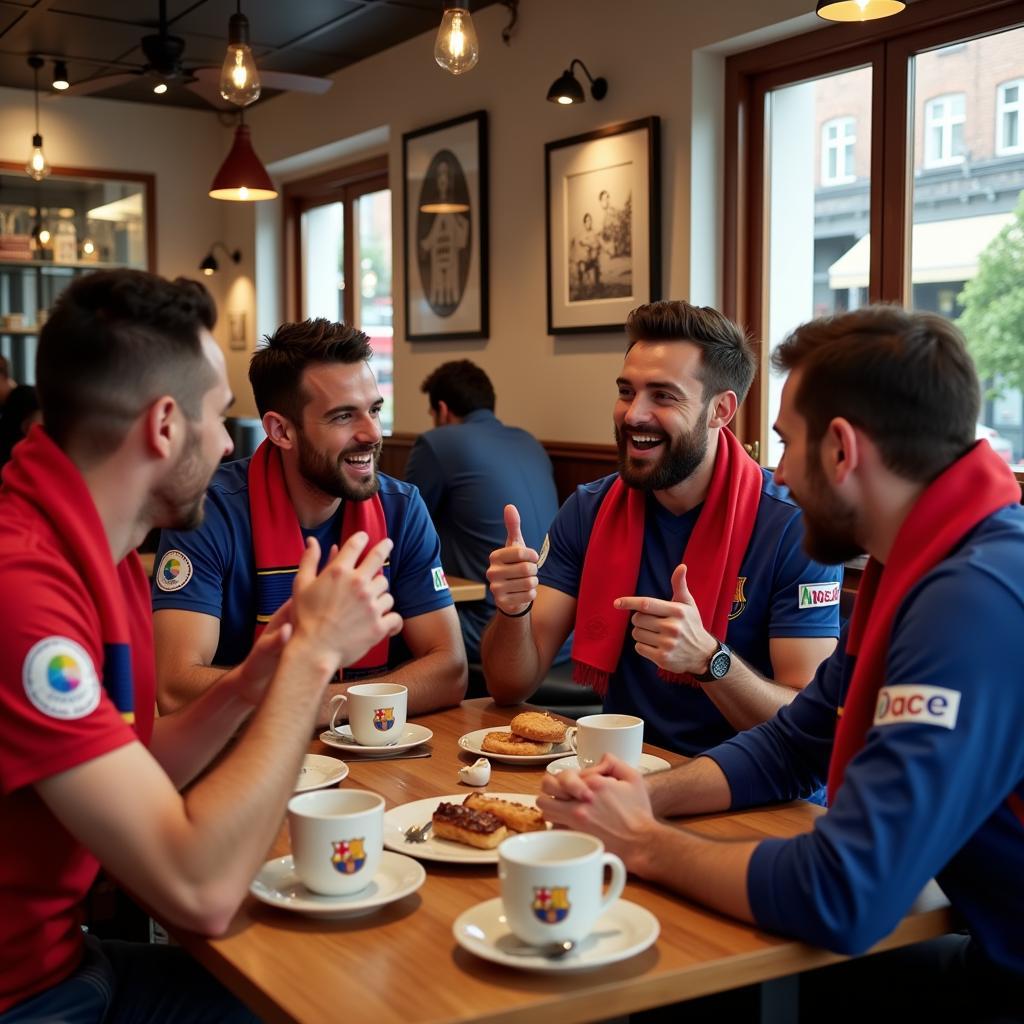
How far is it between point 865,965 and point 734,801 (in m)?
0.27

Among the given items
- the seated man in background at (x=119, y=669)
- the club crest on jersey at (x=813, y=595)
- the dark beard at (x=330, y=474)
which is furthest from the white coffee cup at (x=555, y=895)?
the dark beard at (x=330, y=474)

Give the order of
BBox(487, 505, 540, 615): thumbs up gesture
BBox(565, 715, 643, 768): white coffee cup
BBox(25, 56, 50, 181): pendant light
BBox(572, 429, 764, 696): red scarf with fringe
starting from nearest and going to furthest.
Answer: BBox(565, 715, 643, 768): white coffee cup → BBox(487, 505, 540, 615): thumbs up gesture → BBox(572, 429, 764, 696): red scarf with fringe → BBox(25, 56, 50, 181): pendant light

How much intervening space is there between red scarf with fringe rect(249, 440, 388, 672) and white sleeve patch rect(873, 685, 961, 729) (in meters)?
1.33

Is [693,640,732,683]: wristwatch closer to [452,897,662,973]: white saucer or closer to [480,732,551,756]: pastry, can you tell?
[480,732,551,756]: pastry

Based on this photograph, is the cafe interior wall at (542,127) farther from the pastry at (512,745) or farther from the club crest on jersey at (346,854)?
the club crest on jersey at (346,854)

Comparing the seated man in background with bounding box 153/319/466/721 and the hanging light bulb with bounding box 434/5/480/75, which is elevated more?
the hanging light bulb with bounding box 434/5/480/75

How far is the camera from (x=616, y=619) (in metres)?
2.40

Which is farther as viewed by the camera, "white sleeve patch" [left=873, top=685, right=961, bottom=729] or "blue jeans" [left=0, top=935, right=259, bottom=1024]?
"blue jeans" [left=0, top=935, right=259, bottom=1024]

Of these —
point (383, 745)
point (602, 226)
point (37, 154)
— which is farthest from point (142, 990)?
point (37, 154)

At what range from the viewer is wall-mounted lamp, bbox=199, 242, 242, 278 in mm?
8031

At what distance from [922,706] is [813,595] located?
1027 mm

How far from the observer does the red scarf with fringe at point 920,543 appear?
1388mm

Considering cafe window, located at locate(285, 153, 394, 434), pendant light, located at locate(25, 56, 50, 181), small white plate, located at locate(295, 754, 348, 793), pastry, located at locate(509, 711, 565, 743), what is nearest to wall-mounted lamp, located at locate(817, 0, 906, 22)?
pastry, located at locate(509, 711, 565, 743)

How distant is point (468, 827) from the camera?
151 centimetres
